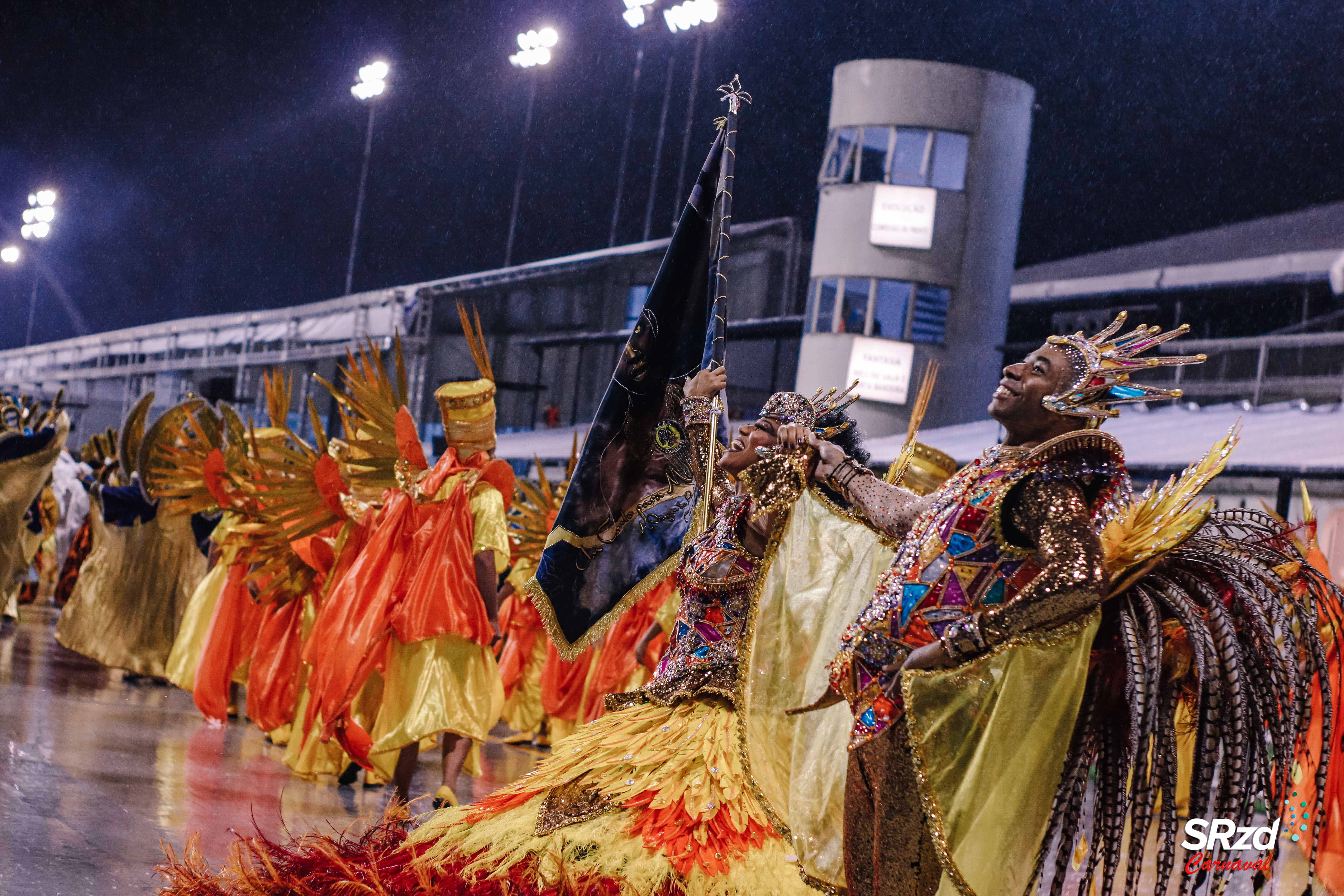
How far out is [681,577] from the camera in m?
3.75

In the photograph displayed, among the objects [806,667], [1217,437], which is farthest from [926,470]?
[1217,437]

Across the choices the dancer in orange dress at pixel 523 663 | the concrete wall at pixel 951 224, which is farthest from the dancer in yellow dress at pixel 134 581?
the concrete wall at pixel 951 224

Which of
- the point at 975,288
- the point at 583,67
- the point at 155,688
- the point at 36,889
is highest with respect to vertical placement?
the point at 583,67

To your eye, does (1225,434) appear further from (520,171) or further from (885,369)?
(520,171)

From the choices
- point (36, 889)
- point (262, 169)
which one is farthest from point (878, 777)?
point (262, 169)

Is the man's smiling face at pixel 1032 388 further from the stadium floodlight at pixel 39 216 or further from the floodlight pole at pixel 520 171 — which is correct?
the stadium floodlight at pixel 39 216

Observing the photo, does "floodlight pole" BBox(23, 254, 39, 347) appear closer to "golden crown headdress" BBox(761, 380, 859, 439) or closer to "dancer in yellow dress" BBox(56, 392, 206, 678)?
"dancer in yellow dress" BBox(56, 392, 206, 678)

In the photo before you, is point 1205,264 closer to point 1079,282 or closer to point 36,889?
point 1079,282

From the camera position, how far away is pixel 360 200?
64.5ft

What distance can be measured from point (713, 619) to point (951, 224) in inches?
629

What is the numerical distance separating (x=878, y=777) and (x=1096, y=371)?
989 mm

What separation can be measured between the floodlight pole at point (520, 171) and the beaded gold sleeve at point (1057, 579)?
642 inches

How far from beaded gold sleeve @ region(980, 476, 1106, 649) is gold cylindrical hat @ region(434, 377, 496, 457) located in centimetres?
310

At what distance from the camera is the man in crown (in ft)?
8.29
